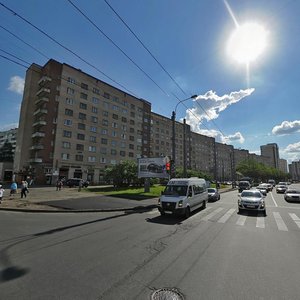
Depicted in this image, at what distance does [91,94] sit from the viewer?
5997cm

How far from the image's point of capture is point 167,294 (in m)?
3.86

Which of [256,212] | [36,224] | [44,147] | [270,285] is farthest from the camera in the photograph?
[44,147]

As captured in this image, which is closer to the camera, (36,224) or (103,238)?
(103,238)

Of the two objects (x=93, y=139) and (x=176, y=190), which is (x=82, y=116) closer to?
(x=93, y=139)

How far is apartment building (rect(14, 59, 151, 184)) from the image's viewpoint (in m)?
50.6

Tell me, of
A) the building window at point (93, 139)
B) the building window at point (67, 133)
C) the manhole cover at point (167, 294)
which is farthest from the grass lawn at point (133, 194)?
the building window at point (93, 139)

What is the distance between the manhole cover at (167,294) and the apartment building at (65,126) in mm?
48155

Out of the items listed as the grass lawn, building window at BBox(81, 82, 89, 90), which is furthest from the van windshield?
building window at BBox(81, 82, 89, 90)

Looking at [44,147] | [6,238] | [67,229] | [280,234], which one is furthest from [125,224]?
[44,147]

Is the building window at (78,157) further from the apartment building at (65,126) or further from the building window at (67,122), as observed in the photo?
the building window at (67,122)

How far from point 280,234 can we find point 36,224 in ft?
32.0

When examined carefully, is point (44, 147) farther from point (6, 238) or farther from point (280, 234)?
point (280, 234)

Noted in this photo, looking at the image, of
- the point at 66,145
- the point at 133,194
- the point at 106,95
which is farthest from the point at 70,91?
the point at 133,194

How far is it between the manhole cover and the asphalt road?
10 centimetres
